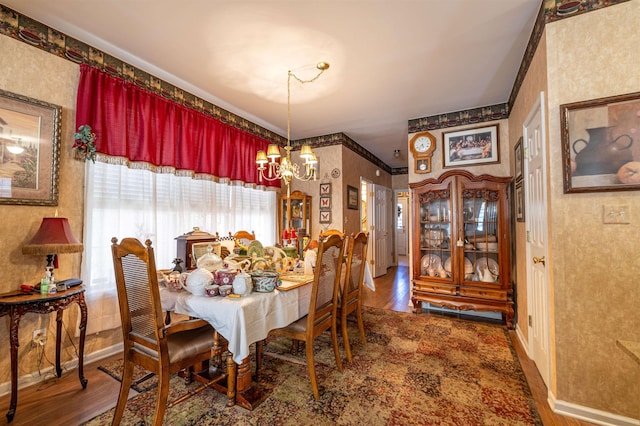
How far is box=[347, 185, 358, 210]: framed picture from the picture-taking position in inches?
192

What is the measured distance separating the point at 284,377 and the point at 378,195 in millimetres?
4691

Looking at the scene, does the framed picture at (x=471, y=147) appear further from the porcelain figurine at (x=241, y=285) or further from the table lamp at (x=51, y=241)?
the table lamp at (x=51, y=241)

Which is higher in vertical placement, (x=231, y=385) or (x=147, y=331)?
(x=147, y=331)

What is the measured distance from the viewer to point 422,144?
12.9 ft

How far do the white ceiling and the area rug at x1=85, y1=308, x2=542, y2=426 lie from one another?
271 cm

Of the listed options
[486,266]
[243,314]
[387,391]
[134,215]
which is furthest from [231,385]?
[486,266]

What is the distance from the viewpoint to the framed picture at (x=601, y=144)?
158cm

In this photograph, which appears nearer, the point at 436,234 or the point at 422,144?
the point at 436,234

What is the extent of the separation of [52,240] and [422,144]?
409 centimetres

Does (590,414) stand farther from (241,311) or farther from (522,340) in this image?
(241,311)

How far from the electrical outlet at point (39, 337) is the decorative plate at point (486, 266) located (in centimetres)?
423

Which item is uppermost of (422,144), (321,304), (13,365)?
(422,144)

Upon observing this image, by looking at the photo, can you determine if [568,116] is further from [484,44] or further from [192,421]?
[192,421]

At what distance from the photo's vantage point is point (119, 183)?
253 centimetres
